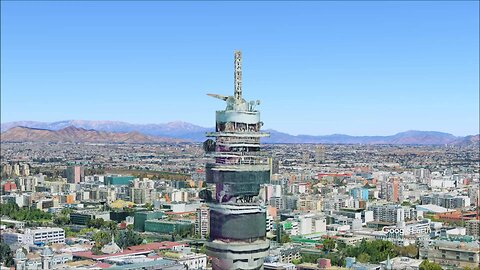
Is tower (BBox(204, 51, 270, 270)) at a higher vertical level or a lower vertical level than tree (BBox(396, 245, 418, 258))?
higher

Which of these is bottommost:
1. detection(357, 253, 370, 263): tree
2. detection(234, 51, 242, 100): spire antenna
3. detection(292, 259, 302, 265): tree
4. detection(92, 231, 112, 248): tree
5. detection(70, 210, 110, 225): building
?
detection(292, 259, 302, 265): tree

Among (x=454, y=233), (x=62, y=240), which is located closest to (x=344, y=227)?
(x=454, y=233)

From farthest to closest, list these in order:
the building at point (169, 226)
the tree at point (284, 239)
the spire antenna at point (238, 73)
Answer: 1. the building at point (169, 226)
2. the tree at point (284, 239)
3. the spire antenna at point (238, 73)

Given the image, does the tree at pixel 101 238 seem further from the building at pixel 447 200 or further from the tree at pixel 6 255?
the building at pixel 447 200

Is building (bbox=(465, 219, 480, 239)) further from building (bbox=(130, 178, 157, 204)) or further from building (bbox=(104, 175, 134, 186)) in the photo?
building (bbox=(104, 175, 134, 186))

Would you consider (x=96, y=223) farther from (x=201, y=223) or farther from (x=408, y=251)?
(x=408, y=251)

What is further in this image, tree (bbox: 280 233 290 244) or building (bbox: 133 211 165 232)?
building (bbox: 133 211 165 232)

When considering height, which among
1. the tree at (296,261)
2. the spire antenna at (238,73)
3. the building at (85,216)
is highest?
the spire antenna at (238,73)

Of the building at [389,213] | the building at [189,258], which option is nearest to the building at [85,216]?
the building at [189,258]

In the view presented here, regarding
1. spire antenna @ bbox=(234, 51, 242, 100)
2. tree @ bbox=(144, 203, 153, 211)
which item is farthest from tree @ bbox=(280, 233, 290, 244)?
spire antenna @ bbox=(234, 51, 242, 100)

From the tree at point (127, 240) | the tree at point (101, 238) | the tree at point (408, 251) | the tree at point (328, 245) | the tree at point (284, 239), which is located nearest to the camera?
the tree at point (408, 251)
